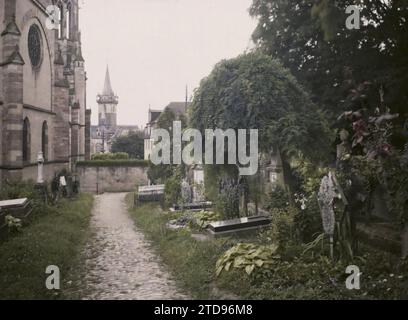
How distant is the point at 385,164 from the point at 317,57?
986 cm

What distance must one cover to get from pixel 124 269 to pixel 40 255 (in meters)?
2.04

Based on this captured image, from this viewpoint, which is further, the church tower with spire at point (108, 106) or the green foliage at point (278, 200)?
the church tower with spire at point (108, 106)

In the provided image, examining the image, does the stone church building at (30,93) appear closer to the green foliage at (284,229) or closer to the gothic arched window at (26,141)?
the gothic arched window at (26,141)

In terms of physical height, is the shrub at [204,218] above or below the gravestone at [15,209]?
below

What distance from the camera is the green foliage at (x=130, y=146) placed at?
66.9m

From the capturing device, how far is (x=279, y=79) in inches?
513

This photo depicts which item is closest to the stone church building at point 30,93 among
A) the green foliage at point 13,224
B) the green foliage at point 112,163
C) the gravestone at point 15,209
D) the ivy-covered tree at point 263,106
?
the gravestone at point 15,209

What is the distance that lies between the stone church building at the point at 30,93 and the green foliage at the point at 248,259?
13.2 meters

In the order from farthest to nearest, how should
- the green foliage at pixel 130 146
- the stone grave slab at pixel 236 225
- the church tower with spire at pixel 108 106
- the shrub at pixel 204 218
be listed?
the church tower with spire at pixel 108 106, the green foliage at pixel 130 146, the shrub at pixel 204 218, the stone grave slab at pixel 236 225

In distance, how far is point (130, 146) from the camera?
6712 centimetres

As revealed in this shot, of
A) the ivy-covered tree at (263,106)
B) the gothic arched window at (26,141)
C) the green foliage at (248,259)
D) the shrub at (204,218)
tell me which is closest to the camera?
the green foliage at (248,259)

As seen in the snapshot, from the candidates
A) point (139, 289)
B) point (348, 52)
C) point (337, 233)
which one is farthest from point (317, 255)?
point (348, 52)

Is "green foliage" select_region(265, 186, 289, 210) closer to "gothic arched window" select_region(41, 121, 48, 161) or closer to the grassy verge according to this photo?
the grassy verge
